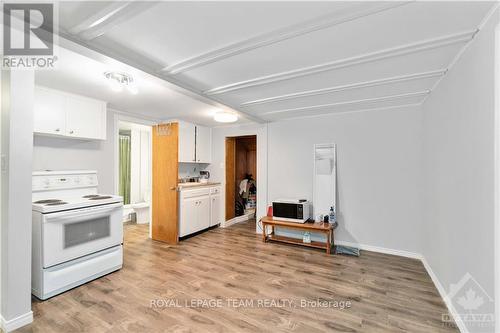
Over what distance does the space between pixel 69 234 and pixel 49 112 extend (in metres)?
1.49

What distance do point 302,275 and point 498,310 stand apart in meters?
1.77

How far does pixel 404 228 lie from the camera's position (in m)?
3.45

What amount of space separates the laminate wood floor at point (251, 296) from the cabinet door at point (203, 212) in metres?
1.06

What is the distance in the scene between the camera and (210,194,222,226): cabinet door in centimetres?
492

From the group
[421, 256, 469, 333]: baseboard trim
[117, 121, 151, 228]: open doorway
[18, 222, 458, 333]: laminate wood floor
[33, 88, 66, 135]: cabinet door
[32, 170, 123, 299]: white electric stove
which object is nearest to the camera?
[421, 256, 469, 333]: baseboard trim

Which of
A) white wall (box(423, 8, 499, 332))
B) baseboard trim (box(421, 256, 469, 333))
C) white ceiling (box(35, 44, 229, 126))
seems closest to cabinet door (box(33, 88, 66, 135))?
white ceiling (box(35, 44, 229, 126))

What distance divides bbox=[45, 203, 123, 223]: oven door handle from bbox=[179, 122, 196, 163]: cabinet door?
1.75 m

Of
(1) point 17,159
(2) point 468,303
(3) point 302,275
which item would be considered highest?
(1) point 17,159

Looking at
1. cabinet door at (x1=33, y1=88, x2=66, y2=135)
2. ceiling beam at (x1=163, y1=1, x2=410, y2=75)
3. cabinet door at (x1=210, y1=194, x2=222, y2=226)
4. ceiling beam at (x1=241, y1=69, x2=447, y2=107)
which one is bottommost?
cabinet door at (x1=210, y1=194, x2=222, y2=226)

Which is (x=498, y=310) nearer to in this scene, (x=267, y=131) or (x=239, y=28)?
(x=239, y=28)

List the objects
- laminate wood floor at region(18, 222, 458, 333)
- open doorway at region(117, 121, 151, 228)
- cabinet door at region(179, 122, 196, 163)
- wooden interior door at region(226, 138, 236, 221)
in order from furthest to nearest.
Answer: open doorway at region(117, 121, 151, 228), wooden interior door at region(226, 138, 236, 221), cabinet door at region(179, 122, 196, 163), laminate wood floor at region(18, 222, 458, 333)

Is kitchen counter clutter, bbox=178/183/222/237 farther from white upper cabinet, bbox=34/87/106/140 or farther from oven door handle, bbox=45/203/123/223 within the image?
white upper cabinet, bbox=34/87/106/140

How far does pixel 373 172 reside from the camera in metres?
3.67

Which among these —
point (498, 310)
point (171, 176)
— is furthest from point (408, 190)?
point (171, 176)
